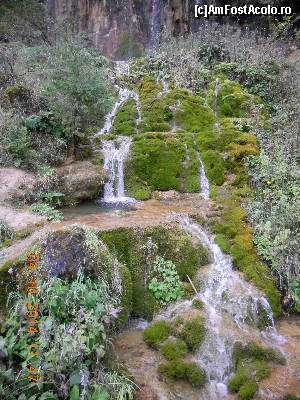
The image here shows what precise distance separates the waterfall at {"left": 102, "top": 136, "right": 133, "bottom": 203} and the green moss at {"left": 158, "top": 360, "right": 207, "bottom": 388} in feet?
15.9

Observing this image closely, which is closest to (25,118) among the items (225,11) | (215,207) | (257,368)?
(215,207)

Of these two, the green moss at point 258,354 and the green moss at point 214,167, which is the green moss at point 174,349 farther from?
the green moss at point 214,167

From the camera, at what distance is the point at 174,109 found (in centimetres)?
1230

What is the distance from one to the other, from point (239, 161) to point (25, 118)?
6.14 metres

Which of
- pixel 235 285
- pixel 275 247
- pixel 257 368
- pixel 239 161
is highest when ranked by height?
pixel 239 161

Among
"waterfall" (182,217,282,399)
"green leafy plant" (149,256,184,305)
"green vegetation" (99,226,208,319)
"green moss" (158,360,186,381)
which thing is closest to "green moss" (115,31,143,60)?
"waterfall" (182,217,282,399)

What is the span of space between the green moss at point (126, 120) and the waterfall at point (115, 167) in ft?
2.81

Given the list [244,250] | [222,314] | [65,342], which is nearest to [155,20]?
[244,250]

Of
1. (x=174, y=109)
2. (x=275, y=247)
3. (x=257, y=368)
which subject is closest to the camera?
(x=257, y=368)

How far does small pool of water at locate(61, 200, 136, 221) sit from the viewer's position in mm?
8586

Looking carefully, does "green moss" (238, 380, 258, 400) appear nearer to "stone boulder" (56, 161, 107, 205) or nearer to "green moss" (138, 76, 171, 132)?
"stone boulder" (56, 161, 107, 205)

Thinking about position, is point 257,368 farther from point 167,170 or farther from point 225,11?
point 225,11

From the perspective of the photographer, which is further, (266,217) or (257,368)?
(266,217)

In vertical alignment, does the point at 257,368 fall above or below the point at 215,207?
below
